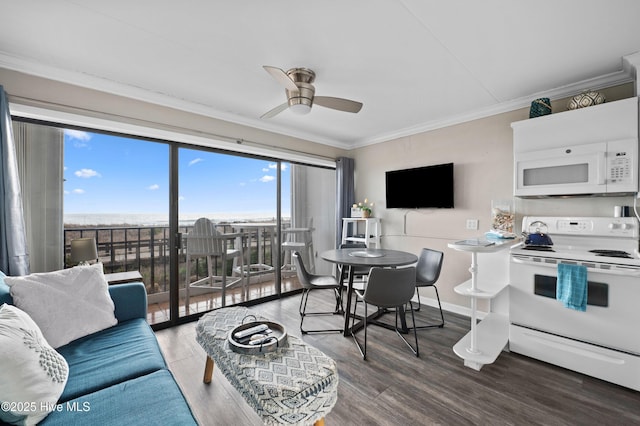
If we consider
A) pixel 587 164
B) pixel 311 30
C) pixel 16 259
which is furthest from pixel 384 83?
pixel 16 259

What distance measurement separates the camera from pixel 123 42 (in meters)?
1.94

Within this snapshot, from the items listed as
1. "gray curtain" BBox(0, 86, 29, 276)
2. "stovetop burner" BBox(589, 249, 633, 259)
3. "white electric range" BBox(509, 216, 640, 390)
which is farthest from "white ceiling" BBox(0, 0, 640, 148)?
"stovetop burner" BBox(589, 249, 633, 259)

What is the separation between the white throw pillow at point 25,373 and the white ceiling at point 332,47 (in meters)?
1.78

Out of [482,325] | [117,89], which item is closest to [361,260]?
[482,325]

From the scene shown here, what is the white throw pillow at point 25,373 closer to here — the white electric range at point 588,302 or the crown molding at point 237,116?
the crown molding at point 237,116

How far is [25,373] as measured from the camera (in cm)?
108

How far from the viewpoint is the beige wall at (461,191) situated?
2727mm

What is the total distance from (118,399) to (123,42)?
7.31ft

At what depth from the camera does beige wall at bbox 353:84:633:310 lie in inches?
107

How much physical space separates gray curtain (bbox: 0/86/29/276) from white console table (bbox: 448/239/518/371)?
335cm

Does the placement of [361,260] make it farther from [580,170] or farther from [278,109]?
[580,170]

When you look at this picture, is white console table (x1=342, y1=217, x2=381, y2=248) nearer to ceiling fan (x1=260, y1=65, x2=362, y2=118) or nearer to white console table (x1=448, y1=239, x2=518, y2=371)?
white console table (x1=448, y1=239, x2=518, y2=371)

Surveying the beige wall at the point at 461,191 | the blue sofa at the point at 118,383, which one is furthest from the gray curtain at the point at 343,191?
the blue sofa at the point at 118,383

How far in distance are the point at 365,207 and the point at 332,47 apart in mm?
2631
